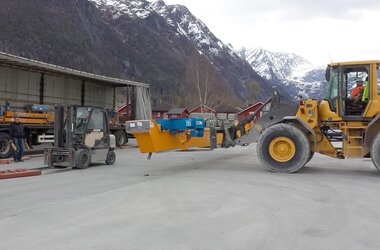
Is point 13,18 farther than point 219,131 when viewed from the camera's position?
Yes

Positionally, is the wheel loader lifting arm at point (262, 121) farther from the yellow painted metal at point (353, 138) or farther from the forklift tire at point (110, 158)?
the forklift tire at point (110, 158)

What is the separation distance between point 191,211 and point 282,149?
5526 mm

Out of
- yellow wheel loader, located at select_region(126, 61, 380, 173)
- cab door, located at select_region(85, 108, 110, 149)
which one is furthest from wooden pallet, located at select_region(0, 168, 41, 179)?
yellow wheel loader, located at select_region(126, 61, 380, 173)

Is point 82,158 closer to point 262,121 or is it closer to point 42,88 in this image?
point 262,121

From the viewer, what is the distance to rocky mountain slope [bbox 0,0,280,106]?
7644 centimetres

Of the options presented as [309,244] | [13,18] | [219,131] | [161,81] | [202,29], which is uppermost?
[202,29]

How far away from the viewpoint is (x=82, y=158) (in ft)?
44.2

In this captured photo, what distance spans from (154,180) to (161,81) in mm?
95472

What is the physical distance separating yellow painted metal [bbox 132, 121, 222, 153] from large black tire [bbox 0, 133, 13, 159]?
7750 mm

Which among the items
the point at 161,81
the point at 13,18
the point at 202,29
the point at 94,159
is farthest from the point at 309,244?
the point at 202,29

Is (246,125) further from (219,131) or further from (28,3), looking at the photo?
(28,3)

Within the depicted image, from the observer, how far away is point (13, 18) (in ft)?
256

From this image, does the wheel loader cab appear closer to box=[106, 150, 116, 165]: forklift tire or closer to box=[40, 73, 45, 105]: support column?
box=[106, 150, 116, 165]: forklift tire

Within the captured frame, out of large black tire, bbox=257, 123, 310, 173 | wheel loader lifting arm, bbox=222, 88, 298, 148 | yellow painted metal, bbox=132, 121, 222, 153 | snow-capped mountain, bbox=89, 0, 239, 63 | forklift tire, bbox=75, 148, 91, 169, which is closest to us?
large black tire, bbox=257, 123, 310, 173
